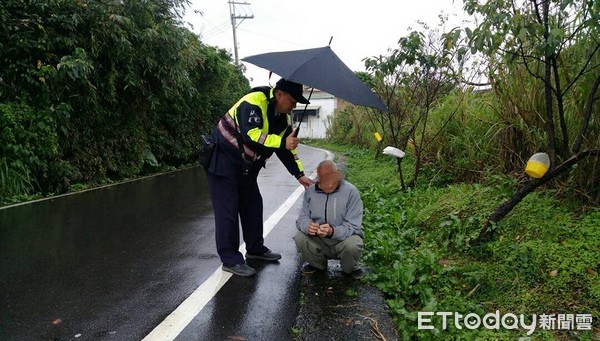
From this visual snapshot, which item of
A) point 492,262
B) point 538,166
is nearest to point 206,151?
point 492,262

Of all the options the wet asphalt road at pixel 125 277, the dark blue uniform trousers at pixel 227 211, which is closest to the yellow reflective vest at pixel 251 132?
the dark blue uniform trousers at pixel 227 211

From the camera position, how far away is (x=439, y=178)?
249 inches

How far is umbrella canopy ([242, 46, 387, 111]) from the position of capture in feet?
10.7

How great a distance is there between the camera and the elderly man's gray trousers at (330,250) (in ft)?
11.6

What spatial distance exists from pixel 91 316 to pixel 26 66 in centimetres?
648

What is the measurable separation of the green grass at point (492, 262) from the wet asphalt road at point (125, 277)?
89 centimetres

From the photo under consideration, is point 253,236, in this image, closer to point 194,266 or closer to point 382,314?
point 194,266

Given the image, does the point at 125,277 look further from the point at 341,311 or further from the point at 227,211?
→ the point at 341,311

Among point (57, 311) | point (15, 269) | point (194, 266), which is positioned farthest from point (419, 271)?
point (15, 269)

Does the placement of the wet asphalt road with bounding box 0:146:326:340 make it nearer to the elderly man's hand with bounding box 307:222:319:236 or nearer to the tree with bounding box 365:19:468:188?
the elderly man's hand with bounding box 307:222:319:236

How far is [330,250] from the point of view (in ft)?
12.1

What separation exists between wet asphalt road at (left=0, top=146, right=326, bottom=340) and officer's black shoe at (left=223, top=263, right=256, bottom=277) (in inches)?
3.0

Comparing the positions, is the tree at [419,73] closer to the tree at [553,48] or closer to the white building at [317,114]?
the tree at [553,48]

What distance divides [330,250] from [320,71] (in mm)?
1566
